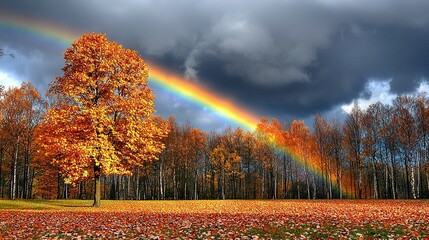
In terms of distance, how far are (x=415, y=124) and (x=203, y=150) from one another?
40494 millimetres

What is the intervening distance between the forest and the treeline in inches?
7.6

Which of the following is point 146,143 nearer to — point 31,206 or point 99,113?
point 99,113

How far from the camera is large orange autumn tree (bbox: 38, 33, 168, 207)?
25359 mm

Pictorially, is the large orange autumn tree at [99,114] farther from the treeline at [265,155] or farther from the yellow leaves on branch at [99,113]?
the treeline at [265,155]

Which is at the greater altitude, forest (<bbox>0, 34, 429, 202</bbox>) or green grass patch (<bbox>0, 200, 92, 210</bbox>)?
forest (<bbox>0, 34, 429, 202</bbox>)

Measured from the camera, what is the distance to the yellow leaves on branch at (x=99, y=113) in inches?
998

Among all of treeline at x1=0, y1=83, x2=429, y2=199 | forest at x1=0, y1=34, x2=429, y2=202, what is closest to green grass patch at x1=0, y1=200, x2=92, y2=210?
forest at x1=0, y1=34, x2=429, y2=202

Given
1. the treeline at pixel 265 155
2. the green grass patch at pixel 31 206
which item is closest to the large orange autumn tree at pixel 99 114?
the green grass patch at pixel 31 206

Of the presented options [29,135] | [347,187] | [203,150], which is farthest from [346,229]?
[347,187]

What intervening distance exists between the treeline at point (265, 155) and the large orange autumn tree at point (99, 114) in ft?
60.5

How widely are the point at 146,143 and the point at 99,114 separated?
14.9 feet

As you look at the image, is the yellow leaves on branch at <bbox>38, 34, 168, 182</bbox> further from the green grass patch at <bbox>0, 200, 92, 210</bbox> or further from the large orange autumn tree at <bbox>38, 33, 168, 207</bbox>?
the green grass patch at <bbox>0, 200, 92, 210</bbox>

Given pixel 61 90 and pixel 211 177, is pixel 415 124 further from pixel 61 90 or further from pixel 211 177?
pixel 61 90

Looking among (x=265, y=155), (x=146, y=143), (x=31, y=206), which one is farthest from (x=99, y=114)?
(x=265, y=155)
